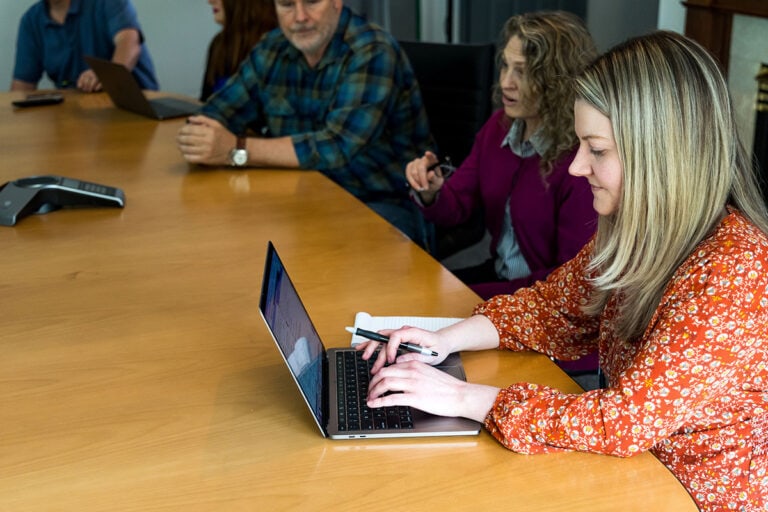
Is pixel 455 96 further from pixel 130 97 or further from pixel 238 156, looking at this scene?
pixel 130 97

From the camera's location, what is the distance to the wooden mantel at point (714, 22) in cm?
295

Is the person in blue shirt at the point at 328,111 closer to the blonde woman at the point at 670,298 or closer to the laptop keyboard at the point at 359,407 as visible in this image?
the laptop keyboard at the point at 359,407

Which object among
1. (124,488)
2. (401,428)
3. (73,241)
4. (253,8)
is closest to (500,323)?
(401,428)

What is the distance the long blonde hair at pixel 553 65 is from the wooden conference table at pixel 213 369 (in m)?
0.39

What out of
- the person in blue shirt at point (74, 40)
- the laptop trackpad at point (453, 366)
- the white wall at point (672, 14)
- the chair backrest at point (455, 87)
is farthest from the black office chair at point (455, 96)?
the person in blue shirt at point (74, 40)

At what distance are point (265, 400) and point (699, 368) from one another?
22.5 inches

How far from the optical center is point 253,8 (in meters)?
3.01

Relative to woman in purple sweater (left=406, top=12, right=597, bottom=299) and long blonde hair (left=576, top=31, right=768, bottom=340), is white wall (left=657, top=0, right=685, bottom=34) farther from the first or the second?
long blonde hair (left=576, top=31, right=768, bottom=340)

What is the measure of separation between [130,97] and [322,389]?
6.62 ft

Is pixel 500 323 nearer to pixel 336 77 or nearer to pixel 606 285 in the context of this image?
pixel 606 285

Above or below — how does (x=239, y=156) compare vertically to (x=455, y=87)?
below

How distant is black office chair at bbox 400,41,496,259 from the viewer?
2.54 m

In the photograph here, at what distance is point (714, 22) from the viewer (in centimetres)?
302

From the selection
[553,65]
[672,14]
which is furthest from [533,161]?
[672,14]
